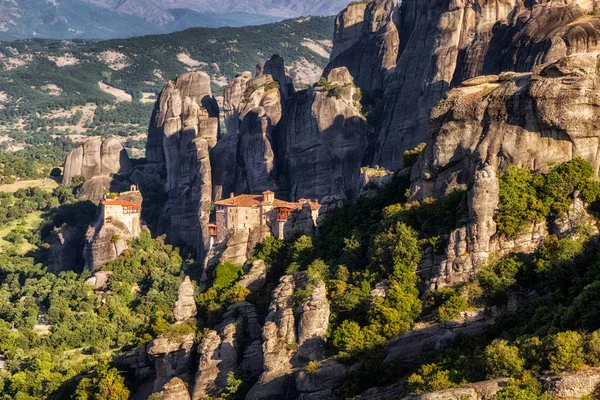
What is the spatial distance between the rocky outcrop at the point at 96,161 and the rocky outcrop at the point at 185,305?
238 feet

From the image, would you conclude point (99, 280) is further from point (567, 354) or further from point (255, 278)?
point (567, 354)

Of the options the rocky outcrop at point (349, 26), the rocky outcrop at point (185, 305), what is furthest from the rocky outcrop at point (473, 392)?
the rocky outcrop at point (349, 26)

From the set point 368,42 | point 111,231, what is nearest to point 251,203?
point 111,231

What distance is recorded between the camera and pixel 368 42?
12256 centimetres

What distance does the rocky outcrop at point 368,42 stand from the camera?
117 meters

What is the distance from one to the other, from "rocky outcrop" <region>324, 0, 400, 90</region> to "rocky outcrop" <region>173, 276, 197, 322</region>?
60.5 meters

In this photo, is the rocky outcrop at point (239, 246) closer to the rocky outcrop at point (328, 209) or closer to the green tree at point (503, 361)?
the rocky outcrop at point (328, 209)

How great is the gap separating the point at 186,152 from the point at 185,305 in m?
63.9

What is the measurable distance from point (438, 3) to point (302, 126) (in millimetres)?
16766

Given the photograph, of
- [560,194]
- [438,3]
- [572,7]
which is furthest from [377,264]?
[438,3]

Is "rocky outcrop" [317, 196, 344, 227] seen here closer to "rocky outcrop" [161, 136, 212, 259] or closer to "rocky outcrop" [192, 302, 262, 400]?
"rocky outcrop" [192, 302, 262, 400]

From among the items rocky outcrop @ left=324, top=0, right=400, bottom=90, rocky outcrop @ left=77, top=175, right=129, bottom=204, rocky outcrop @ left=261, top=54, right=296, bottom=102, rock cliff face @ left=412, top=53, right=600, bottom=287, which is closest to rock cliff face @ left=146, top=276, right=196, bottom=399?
rock cliff face @ left=412, top=53, right=600, bottom=287

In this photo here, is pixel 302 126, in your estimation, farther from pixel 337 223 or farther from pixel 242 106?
pixel 337 223

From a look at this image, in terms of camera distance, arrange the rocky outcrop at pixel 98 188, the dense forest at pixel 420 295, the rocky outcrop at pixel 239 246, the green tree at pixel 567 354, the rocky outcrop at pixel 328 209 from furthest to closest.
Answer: the rocky outcrop at pixel 98 188, the rocky outcrop at pixel 239 246, the rocky outcrop at pixel 328 209, the dense forest at pixel 420 295, the green tree at pixel 567 354
